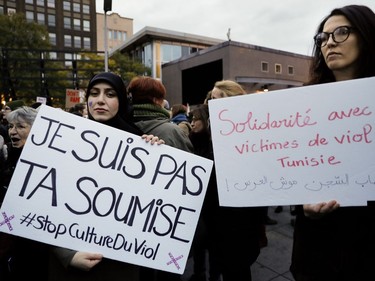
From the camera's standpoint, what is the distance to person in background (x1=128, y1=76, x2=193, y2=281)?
1.95 m

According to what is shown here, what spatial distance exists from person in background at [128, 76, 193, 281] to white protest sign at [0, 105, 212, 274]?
0.54m

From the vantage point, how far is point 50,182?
49.3 inches

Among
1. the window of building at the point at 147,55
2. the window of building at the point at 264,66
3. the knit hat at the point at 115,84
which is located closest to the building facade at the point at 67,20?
the window of building at the point at 147,55

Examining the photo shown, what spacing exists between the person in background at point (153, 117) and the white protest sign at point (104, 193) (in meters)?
0.54

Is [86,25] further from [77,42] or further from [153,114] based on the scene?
[153,114]

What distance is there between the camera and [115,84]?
1.53 metres

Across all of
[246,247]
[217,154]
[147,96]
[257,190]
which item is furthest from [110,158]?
[246,247]

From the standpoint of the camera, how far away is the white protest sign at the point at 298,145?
113 centimetres

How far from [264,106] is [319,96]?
0.24 m

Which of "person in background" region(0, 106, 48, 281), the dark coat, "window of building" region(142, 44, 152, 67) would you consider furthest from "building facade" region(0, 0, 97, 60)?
the dark coat

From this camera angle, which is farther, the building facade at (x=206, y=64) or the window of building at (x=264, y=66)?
the window of building at (x=264, y=66)

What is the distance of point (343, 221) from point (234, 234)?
830 millimetres

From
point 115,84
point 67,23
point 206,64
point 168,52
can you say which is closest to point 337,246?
point 115,84

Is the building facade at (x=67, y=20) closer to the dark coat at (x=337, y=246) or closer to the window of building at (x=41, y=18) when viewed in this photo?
the window of building at (x=41, y=18)
